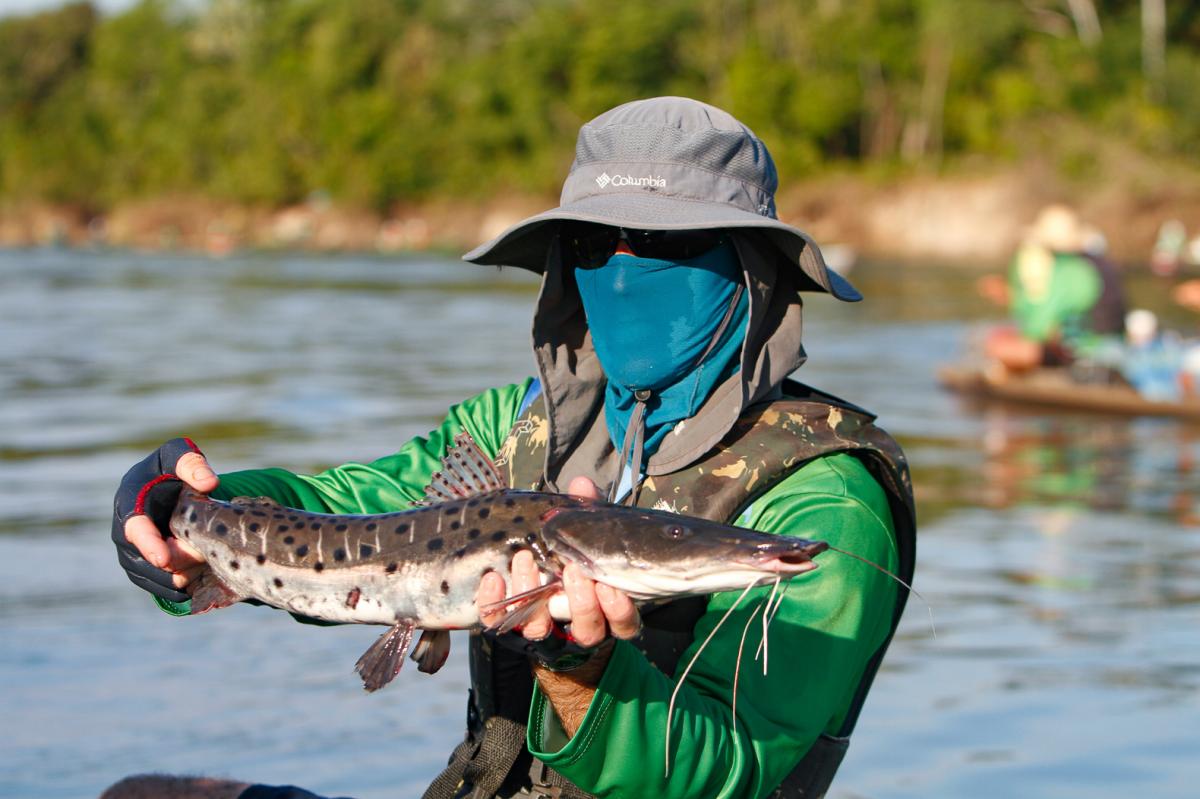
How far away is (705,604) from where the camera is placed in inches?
133

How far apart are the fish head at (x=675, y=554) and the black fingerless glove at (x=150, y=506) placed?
110 centimetres

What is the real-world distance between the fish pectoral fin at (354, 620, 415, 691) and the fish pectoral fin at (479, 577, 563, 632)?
1.11ft

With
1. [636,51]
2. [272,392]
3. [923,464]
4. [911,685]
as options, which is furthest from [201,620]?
[636,51]

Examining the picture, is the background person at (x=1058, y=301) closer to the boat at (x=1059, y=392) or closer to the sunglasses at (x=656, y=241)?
the boat at (x=1059, y=392)

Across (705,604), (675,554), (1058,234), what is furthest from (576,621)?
(1058,234)

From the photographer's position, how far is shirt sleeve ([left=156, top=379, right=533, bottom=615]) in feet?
12.8

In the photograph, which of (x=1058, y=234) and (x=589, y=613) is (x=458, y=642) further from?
(x=1058, y=234)

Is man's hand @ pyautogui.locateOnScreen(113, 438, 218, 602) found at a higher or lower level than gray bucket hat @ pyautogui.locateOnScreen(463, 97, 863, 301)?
lower

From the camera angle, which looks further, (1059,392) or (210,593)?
(1059,392)

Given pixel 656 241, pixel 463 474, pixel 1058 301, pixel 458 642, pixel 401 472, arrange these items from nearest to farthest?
pixel 463 474, pixel 656 241, pixel 401 472, pixel 458 642, pixel 1058 301

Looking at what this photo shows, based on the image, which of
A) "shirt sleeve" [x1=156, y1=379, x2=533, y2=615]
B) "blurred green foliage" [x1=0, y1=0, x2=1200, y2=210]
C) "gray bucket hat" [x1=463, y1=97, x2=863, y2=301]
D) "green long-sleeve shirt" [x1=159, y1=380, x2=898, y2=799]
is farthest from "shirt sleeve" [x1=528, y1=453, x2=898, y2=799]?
"blurred green foliage" [x1=0, y1=0, x2=1200, y2=210]

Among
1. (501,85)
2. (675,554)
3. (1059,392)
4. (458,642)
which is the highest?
(675,554)

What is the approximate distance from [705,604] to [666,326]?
600 mm

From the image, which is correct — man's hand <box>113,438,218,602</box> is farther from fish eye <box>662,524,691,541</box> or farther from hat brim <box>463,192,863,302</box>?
fish eye <box>662,524,691,541</box>
